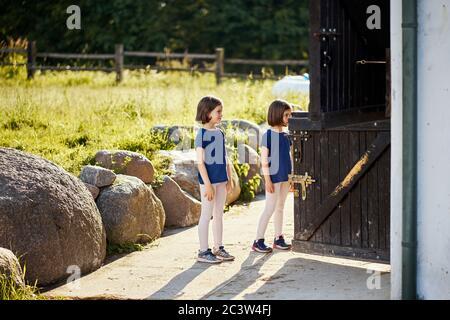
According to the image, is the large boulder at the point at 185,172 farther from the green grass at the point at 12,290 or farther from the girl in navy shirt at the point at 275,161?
the green grass at the point at 12,290

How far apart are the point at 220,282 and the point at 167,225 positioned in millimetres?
2342

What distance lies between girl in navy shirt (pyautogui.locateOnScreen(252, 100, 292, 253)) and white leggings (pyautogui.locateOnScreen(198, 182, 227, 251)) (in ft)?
1.31

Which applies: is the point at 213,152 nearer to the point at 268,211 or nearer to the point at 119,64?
the point at 268,211

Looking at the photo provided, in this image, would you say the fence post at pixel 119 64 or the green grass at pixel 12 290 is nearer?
the green grass at pixel 12 290

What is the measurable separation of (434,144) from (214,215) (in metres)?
2.25

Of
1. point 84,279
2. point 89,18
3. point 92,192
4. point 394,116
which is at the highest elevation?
point 89,18

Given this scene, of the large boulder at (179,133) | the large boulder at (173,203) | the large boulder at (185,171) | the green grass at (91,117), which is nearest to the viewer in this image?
the large boulder at (173,203)

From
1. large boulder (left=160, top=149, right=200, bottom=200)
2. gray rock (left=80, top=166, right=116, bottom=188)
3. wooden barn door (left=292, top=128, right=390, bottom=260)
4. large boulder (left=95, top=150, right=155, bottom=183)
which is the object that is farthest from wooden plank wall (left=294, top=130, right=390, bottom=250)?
large boulder (left=160, top=149, right=200, bottom=200)

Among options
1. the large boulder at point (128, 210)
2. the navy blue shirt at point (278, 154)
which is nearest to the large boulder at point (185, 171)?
the large boulder at point (128, 210)

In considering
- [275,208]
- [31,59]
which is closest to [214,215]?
[275,208]

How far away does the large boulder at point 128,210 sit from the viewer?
778cm

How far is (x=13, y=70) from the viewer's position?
784 inches
